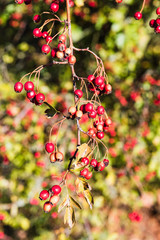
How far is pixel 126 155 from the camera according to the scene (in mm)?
3807

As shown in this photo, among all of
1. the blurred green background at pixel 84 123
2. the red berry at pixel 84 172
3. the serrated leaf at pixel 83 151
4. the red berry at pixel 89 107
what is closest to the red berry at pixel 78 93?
the red berry at pixel 89 107

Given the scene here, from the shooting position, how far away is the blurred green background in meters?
3.22

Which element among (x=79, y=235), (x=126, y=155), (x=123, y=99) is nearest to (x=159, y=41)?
(x=123, y=99)

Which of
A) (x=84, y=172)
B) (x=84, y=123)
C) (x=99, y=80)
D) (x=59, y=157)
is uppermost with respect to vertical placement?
(x=99, y=80)

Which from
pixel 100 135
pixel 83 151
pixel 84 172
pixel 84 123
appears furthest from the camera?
pixel 84 123

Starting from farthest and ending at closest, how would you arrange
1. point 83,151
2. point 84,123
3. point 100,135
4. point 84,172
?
point 84,123, point 100,135, point 84,172, point 83,151

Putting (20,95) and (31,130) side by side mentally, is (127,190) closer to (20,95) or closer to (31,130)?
(31,130)

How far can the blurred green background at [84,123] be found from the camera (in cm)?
322

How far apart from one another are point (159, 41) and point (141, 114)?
155 centimetres

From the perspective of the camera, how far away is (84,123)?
356 centimetres

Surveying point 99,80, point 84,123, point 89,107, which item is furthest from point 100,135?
point 84,123

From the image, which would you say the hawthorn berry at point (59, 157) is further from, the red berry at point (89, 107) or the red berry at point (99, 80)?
the red berry at point (99, 80)

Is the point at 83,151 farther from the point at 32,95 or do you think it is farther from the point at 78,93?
the point at 32,95

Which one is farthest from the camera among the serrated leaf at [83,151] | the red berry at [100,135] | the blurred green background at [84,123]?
the blurred green background at [84,123]
